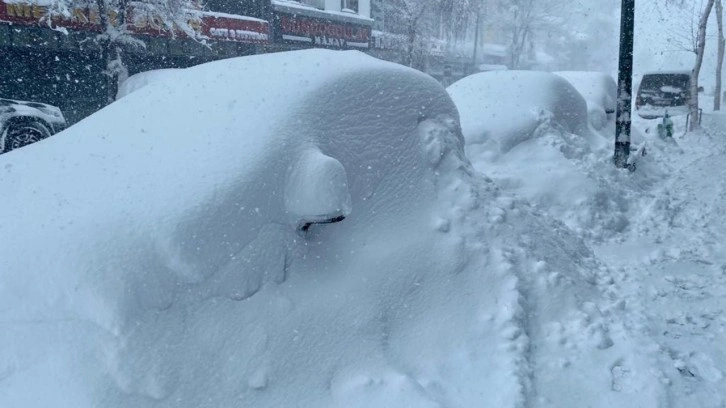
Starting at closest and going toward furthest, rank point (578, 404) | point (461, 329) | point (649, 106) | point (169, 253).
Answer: point (169, 253) < point (578, 404) < point (461, 329) < point (649, 106)

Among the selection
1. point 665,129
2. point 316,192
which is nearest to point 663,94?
point 665,129

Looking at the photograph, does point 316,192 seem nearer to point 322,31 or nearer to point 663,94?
point 663,94

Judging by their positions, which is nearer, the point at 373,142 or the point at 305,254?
the point at 305,254

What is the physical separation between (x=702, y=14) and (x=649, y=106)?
2978mm

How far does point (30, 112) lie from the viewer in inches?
455

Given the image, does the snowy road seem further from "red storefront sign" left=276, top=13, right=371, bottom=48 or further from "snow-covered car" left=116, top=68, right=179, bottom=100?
"red storefront sign" left=276, top=13, right=371, bottom=48

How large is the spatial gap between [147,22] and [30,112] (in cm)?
772

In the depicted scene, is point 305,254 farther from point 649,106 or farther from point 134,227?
point 649,106

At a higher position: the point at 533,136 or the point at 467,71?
the point at 533,136

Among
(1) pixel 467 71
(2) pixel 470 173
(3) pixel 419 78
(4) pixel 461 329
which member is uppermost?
(3) pixel 419 78

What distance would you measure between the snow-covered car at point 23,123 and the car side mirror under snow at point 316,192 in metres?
10.3

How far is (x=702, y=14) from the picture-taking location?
16.9 metres

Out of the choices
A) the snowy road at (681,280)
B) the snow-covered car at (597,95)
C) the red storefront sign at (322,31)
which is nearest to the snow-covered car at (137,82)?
the red storefront sign at (322,31)

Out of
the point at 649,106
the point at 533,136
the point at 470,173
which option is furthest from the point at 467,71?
the point at 470,173
